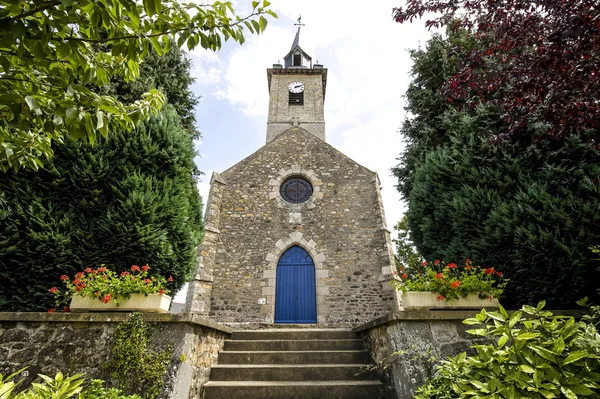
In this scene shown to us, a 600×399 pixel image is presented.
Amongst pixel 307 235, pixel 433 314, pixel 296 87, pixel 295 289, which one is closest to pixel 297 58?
pixel 296 87

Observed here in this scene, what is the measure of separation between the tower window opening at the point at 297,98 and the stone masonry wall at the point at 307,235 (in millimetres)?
6409

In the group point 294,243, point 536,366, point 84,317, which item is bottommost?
point 536,366

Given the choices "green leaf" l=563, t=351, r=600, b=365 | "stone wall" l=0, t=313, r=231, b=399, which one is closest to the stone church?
"stone wall" l=0, t=313, r=231, b=399

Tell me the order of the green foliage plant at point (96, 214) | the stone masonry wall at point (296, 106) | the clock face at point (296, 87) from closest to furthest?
1. the green foliage plant at point (96, 214)
2. the stone masonry wall at point (296, 106)
3. the clock face at point (296, 87)

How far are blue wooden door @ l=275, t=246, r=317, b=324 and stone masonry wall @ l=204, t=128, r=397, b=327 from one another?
0.78 ft

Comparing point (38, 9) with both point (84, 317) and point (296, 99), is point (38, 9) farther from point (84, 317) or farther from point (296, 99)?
point (296, 99)

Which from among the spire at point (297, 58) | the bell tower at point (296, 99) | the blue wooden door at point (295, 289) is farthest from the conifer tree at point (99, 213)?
the spire at point (297, 58)

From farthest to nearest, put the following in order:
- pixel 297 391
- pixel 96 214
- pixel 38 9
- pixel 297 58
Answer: pixel 297 58, pixel 96 214, pixel 297 391, pixel 38 9

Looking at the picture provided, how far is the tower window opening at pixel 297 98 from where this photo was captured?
1636cm

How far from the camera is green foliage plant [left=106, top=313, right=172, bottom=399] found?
3.08 meters

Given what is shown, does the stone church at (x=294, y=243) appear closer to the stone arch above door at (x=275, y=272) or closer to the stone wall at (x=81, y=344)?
the stone arch above door at (x=275, y=272)

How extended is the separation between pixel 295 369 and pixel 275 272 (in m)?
4.67

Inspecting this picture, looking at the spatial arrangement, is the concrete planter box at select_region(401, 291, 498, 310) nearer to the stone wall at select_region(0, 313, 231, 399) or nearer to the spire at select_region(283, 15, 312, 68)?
the stone wall at select_region(0, 313, 231, 399)

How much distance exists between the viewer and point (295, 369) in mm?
3975
